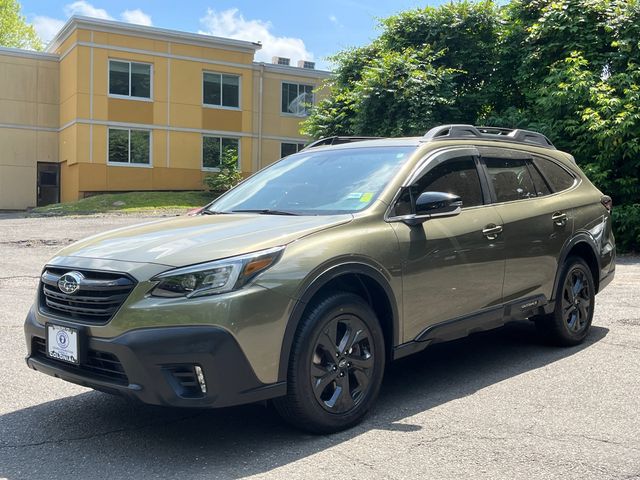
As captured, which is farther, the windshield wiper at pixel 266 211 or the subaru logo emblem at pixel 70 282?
the windshield wiper at pixel 266 211

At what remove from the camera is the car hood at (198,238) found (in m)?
3.64

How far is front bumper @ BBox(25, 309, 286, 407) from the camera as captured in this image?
341cm

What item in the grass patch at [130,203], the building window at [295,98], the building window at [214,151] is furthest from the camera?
the building window at [295,98]

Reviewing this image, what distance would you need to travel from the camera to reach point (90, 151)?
27.5 meters

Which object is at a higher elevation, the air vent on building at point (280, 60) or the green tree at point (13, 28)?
the green tree at point (13, 28)

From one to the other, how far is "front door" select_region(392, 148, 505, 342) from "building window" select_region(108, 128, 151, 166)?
986 inches

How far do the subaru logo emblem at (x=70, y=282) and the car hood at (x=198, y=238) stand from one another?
15cm

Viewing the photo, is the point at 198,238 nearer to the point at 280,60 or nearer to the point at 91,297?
the point at 91,297

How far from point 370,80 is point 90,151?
15643 mm

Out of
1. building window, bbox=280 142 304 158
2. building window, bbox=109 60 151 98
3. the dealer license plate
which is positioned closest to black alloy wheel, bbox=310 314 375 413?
the dealer license plate

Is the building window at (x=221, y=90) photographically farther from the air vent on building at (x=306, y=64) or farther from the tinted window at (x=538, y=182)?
the tinted window at (x=538, y=182)

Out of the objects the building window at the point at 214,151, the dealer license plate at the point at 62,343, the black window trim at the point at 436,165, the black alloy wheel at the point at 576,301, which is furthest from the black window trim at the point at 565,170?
the building window at the point at 214,151

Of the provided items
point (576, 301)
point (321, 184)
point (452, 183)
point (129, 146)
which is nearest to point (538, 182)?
point (576, 301)

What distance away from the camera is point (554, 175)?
6.22m
